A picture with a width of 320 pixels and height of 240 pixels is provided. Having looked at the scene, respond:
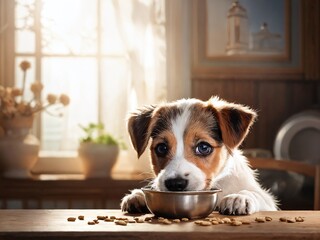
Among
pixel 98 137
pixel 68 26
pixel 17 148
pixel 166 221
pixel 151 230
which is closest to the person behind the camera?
pixel 151 230

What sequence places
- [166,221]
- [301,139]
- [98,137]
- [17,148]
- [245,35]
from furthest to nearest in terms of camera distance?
[245,35] → [98,137] → [17,148] → [301,139] → [166,221]

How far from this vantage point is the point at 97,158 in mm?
3561

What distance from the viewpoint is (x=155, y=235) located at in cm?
116

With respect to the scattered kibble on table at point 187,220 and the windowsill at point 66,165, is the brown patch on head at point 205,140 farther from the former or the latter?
the windowsill at point 66,165

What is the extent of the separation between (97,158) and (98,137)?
13cm

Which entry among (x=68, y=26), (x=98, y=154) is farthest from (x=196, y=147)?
(x=68, y=26)

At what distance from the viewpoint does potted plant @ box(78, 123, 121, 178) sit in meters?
3.56

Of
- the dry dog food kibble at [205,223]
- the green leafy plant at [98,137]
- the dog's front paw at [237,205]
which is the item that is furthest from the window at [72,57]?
the dry dog food kibble at [205,223]

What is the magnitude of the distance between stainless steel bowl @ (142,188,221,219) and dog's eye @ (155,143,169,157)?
38 centimetres

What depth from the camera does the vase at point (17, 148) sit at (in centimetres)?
351

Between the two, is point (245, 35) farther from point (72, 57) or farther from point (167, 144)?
point (167, 144)

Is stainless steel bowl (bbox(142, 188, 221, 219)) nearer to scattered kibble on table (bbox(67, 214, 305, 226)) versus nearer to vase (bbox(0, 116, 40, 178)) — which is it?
scattered kibble on table (bbox(67, 214, 305, 226))

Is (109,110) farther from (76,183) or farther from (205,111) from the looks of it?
(205,111)

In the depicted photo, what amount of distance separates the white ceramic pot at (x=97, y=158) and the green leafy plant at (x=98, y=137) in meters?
0.03
